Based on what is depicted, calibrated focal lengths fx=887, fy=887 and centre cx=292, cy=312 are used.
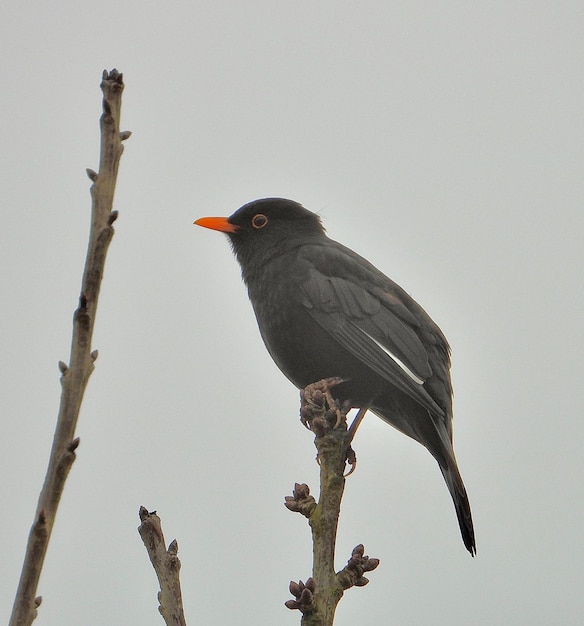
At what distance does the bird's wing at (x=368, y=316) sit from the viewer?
5012 mm

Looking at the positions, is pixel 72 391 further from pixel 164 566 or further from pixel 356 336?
pixel 356 336

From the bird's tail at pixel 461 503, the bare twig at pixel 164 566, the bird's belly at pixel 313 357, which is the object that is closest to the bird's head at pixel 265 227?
the bird's belly at pixel 313 357

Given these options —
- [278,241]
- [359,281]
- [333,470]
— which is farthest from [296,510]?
[278,241]

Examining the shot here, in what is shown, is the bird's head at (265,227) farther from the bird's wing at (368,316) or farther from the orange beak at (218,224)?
the bird's wing at (368,316)

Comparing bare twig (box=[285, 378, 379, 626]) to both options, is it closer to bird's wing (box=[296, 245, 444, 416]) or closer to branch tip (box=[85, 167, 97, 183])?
bird's wing (box=[296, 245, 444, 416])

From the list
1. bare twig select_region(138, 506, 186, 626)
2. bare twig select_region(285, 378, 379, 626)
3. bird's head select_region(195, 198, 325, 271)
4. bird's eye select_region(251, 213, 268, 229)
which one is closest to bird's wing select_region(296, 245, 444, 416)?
bird's head select_region(195, 198, 325, 271)

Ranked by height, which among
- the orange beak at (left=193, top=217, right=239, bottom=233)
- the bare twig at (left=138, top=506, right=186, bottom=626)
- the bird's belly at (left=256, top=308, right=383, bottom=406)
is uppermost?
the orange beak at (left=193, top=217, right=239, bottom=233)

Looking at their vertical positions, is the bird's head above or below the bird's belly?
above

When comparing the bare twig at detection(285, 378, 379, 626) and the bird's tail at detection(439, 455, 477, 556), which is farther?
the bird's tail at detection(439, 455, 477, 556)

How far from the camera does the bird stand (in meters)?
5.04

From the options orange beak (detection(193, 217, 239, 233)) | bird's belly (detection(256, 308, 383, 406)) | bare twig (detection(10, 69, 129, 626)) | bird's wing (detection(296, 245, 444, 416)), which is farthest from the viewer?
orange beak (detection(193, 217, 239, 233))

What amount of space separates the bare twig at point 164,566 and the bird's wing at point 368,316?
2.90 metres

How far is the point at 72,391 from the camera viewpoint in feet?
4.45

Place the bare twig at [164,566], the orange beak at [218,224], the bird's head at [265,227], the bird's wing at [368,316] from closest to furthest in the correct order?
1. the bare twig at [164,566]
2. the bird's wing at [368,316]
3. the bird's head at [265,227]
4. the orange beak at [218,224]
